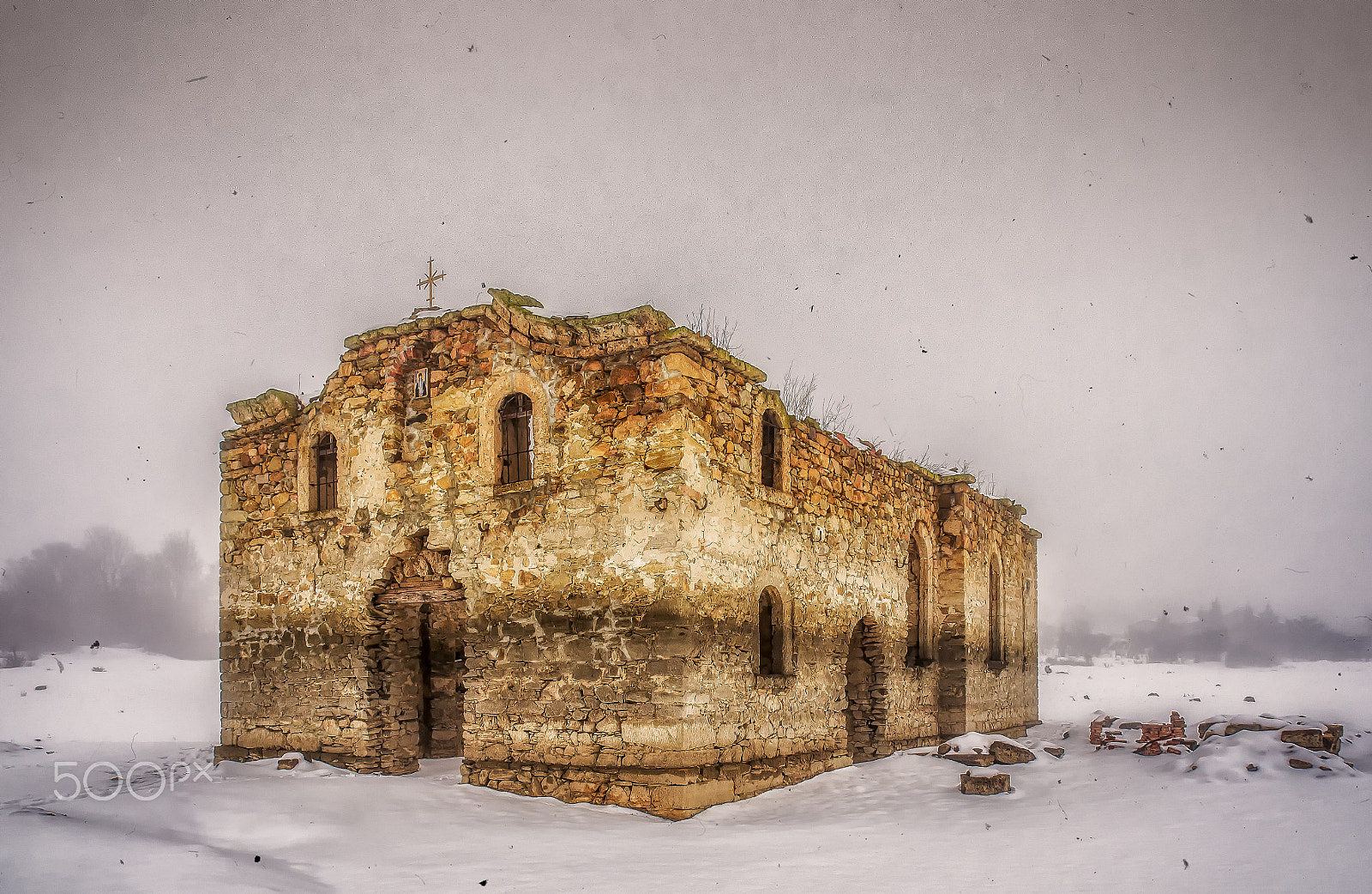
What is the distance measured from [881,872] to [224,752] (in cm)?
914

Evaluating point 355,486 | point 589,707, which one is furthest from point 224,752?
point 589,707

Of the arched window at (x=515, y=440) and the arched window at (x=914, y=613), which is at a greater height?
the arched window at (x=515, y=440)

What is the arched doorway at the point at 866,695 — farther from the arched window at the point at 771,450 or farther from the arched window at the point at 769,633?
the arched window at the point at 771,450

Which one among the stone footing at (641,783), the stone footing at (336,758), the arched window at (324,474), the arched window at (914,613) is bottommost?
the stone footing at (336,758)

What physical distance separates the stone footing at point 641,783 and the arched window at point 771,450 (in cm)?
320

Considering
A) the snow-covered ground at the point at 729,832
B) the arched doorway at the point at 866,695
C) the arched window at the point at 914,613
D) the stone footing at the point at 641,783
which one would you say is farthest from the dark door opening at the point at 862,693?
the stone footing at the point at 641,783

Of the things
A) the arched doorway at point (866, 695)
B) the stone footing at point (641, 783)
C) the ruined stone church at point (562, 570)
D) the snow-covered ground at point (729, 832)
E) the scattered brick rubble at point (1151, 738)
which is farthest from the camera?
the arched doorway at point (866, 695)

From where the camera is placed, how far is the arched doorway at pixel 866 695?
43.7 ft

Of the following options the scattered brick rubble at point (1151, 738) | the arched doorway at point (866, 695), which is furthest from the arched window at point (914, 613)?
the scattered brick rubble at point (1151, 738)

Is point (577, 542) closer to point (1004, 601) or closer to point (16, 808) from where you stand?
point (16, 808)

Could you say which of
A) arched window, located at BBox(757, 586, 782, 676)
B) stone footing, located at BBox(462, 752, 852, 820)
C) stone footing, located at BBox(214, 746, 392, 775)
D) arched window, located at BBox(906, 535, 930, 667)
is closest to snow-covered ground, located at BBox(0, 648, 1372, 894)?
stone footing, located at BBox(462, 752, 852, 820)

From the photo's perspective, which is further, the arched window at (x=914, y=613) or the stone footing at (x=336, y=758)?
the arched window at (x=914, y=613)

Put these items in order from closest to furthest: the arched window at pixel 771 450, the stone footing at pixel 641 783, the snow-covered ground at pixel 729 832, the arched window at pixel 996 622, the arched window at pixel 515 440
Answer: the snow-covered ground at pixel 729 832 < the stone footing at pixel 641 783 < the arched window at pixel 515 440 < the arched window at pixel 771 450 < the arched window at pixel 996 622

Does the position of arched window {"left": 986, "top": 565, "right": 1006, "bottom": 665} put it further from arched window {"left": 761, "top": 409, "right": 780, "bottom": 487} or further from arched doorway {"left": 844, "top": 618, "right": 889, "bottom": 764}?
arched window {"left": 761, "top": 409, "right": 780, "bottom": 487}
